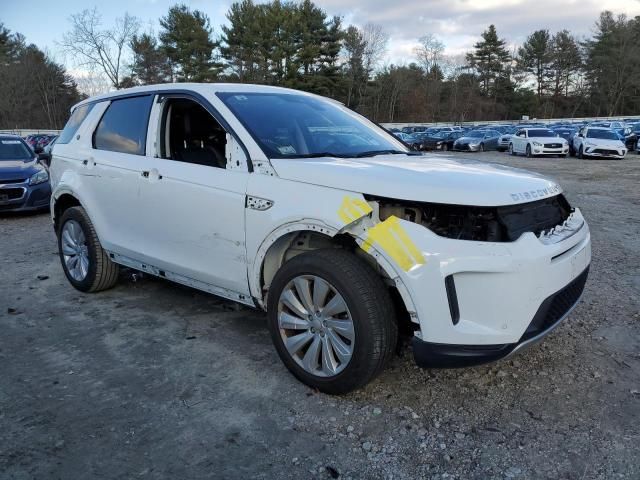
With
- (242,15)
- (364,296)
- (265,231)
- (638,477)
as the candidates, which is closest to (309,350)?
(364,296)

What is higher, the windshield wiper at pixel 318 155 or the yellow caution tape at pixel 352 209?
the windshield wiper at pixel 318 155

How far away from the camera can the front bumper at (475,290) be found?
2488 mm

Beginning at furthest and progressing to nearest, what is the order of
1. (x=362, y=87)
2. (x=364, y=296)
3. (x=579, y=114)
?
(x=579, y=114) < (x=362, y=87) < (x=364, y=296)

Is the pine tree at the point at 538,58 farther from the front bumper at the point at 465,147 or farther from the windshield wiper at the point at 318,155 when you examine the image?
the windshield wiper at the point at 318,155

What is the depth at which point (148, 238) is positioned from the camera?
3947 millimetres

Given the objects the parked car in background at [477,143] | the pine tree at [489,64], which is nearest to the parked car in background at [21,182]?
the parked car in background at [477,143]

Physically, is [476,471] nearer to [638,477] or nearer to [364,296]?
[638,477]

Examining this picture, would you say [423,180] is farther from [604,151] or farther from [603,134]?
[603,134]

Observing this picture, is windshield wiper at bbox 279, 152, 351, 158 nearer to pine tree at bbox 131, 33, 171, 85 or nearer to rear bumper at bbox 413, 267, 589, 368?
rear bumper at bbox 413, 267, 589, 368

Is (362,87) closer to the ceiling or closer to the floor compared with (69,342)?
closer to the ceiling

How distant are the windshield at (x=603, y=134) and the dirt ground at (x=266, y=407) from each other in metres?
23.9

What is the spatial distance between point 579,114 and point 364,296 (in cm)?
9125

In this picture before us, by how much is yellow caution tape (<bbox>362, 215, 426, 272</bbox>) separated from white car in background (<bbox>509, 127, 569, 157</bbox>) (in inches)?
1008

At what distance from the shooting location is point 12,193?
9078mm
